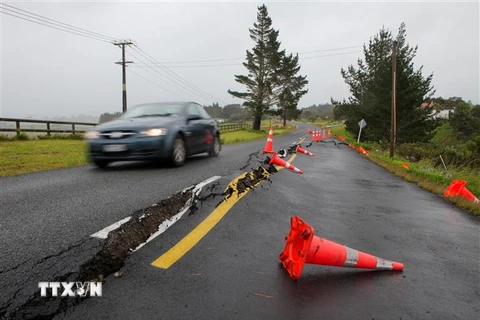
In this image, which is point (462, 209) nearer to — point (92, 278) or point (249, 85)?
point (92, 278)

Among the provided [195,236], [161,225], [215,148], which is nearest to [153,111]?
[215,148]

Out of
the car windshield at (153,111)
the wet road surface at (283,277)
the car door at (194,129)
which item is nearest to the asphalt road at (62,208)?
the wet road surface at (283,277)

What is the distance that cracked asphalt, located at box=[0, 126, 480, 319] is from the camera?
6.47 feet

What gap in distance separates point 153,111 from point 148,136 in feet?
4.55

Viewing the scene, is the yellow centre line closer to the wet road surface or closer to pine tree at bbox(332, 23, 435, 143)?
the wet road surface

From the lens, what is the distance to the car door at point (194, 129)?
300 inches

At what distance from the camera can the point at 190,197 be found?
4305 mm

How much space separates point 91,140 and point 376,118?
32187mm

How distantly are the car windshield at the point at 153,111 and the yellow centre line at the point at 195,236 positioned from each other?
3711 millimetres

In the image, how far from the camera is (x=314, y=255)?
2.46 m

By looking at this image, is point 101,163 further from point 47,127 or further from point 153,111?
point 47,127

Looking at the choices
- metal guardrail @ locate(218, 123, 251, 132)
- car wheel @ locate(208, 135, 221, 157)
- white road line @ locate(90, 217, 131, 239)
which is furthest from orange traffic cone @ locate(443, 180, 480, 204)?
metal guardrail @ locate(218, 123, 251, 132)

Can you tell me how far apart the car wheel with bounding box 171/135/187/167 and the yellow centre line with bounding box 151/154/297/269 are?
2.70 meters

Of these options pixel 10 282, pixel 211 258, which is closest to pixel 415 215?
pixel 211 258
